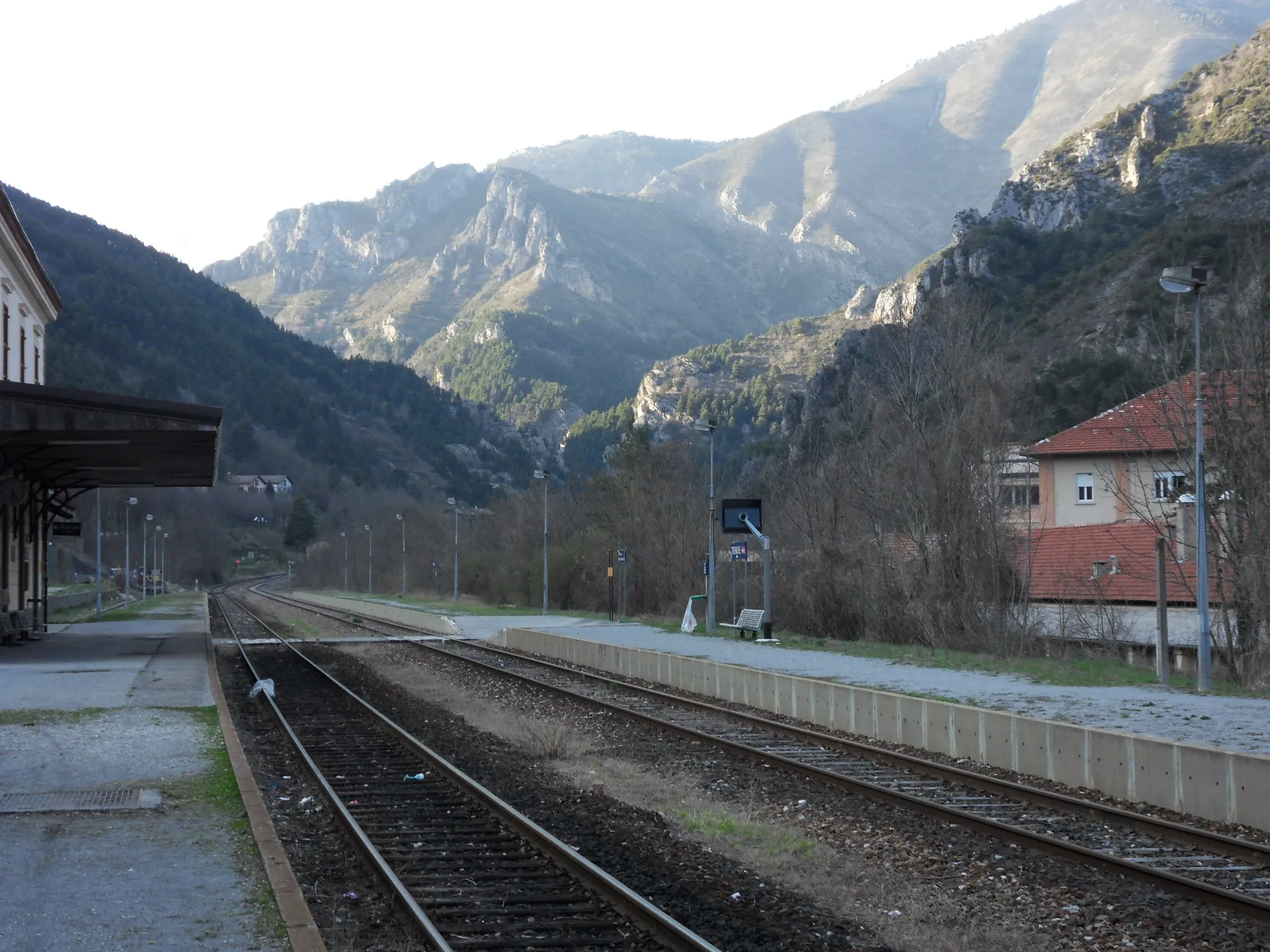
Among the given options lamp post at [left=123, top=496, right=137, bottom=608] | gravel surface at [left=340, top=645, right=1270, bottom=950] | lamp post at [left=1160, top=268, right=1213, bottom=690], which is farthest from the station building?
lamp post at [left=123, top=496, right=137, bottom=608]

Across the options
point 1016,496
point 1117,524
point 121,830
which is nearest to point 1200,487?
point 121,830

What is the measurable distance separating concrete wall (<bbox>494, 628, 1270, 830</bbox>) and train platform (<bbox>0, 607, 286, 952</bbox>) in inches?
319

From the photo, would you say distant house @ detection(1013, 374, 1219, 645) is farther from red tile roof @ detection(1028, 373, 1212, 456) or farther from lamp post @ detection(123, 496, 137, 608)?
lamp post @ detection(123, 496, 137, 608)

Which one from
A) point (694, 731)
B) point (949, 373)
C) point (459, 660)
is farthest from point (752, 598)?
point (694, 731)

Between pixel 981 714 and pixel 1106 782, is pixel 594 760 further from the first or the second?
pixel 1106 782

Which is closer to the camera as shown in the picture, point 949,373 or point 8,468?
point 8,468

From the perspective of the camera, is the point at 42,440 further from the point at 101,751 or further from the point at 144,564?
the point at 144,564

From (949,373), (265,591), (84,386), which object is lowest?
(265,591)

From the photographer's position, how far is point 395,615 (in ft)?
187

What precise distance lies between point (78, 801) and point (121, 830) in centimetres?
157

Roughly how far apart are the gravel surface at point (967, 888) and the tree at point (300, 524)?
15302cm

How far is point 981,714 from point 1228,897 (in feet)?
21.6

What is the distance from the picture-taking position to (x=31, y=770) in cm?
1330

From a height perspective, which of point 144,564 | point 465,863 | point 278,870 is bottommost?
point 465,863
